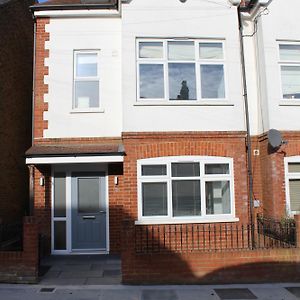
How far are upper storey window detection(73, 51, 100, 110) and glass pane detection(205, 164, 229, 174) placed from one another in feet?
11.1

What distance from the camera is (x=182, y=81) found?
34.4 ft

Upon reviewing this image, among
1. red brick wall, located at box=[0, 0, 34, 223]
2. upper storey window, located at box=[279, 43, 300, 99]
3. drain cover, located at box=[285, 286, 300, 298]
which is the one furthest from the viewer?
red brick wall, located at box=[0, 0, 34, 223]

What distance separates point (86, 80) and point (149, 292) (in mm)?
5935

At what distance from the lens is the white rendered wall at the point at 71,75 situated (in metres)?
10.8

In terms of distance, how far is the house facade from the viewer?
10039 millimetres

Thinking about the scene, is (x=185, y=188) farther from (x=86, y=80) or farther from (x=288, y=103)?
(x=86, y=80)

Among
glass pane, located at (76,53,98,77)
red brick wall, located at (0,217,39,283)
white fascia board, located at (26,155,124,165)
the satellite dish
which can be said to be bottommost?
red brick wall, located at (0,217,39,283)

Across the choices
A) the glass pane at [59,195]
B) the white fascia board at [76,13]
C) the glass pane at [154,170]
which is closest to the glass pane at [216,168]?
the glass pane at [154,170]

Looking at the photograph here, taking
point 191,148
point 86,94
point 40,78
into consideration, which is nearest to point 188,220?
point 191,148

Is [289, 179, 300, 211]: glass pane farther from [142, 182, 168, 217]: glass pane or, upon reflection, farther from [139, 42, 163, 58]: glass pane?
[139, 42, 163, 58]: glass pane

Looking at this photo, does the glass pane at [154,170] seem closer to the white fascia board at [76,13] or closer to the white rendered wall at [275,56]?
the white rendered wall at [275,56]

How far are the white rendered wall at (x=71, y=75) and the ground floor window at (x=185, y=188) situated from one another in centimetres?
166

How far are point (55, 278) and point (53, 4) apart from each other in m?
7.16

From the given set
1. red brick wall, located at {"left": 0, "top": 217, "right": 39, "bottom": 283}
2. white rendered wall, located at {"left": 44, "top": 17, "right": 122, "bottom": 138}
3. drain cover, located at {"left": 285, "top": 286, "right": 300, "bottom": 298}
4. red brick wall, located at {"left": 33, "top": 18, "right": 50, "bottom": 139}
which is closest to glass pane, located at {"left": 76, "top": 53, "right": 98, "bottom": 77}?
white rendered wall, located at {"left": 44, "top": 17, "right": 122, "bottom": 138}
